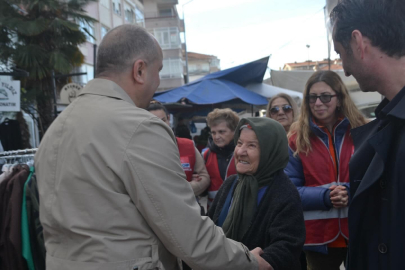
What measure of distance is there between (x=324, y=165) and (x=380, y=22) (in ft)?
5.35

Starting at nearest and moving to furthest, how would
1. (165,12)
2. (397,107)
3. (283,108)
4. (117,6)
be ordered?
(397,107) → (283,108) → (117,6) → (165,12)

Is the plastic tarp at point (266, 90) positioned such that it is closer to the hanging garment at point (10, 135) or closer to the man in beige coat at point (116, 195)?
the hanging garment at point (10, 135)

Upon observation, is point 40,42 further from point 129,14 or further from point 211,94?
point 129,14

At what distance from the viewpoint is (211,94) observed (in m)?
8.78

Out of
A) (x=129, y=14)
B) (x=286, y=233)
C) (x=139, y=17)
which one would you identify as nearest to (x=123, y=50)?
(x=286, y=233)

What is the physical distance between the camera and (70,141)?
1.58 metres

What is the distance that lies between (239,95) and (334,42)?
717 centimetres

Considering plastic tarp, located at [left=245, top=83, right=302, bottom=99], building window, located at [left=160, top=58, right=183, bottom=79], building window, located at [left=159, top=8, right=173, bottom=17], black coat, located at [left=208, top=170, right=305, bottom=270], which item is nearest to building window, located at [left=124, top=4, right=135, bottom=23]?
building window, located at [left=160, top=58, right=183, bottom=79]

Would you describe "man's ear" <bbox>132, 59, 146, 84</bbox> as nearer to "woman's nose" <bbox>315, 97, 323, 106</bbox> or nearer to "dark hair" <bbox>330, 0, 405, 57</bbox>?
"dark hair" <bbox>330, 0, 405, 57</bbox>

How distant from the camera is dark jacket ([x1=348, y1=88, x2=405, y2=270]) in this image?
141 cm

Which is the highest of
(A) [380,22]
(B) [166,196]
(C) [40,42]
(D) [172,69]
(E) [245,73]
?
(D) [172,69]

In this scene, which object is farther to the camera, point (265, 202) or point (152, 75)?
point (265, 202)

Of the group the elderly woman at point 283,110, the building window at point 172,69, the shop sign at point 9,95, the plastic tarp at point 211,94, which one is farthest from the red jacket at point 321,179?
the building window at point 172,69

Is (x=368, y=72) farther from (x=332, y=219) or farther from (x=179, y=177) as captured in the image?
(x=332, y=219)
